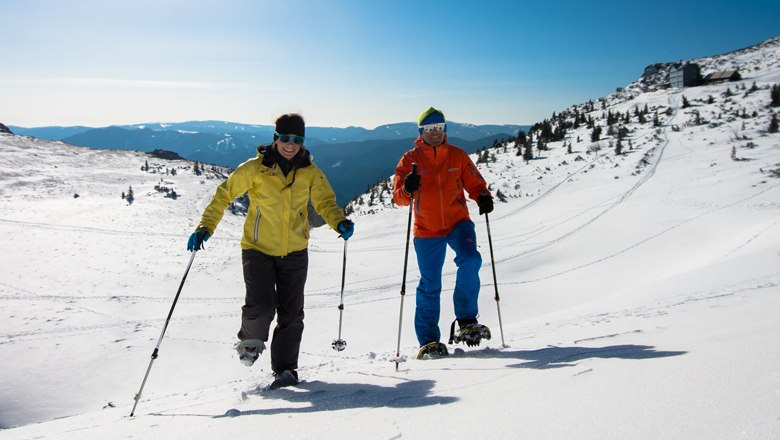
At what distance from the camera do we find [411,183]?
4.17 meters

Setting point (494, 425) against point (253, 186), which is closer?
point (494, 425)

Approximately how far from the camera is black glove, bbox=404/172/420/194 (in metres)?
4.16

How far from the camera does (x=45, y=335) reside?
6.74 meters

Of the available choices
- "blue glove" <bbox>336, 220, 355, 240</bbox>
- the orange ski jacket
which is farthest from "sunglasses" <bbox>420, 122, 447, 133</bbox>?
→ "blue glove" <bbox>336, 220, 355, 240</bbox>

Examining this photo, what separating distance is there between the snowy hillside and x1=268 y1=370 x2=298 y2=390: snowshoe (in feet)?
0.35

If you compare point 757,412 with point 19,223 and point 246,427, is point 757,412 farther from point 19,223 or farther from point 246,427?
point 19,223

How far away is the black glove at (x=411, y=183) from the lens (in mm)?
4157

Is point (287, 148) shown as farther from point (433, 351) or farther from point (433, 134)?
point (433, 351)

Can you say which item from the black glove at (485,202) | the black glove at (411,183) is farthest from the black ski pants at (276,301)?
the black glove at (485,202)

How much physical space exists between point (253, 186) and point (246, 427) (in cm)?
201

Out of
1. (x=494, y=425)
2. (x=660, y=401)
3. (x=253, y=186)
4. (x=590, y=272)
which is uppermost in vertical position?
(x=253, y=186)

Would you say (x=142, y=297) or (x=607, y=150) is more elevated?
(x=607, y=150)

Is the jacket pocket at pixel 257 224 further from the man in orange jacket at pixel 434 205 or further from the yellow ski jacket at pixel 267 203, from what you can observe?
the man in orange jacket at pixel 434 205

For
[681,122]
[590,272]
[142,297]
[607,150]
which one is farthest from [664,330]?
[681,122]
